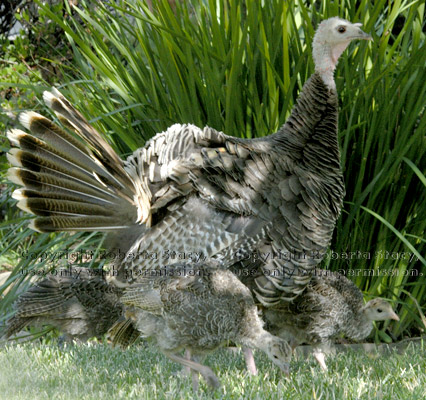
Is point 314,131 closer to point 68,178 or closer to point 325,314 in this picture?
point 325,314

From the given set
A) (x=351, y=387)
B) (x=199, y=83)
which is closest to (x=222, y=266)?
(x=351, y=387)

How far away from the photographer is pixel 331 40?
4254 millimetres

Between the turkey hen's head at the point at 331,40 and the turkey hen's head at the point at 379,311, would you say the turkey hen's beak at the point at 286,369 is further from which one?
the turkey hen's head at the point at 331,40

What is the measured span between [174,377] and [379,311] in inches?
58.8

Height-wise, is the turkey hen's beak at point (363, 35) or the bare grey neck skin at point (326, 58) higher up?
the turkey hen's beak at point (363, 35)

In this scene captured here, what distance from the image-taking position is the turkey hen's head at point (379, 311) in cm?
442

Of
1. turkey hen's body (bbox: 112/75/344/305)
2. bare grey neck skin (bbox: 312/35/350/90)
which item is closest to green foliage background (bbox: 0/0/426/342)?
bare grey neck skin (bbox: 312/35/350/90)

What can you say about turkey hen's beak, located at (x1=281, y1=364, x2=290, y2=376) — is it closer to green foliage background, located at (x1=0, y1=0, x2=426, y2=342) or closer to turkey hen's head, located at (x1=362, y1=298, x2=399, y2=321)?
turkey hen's head, located at (x1=362, y1=298, x2=399, y2=321)

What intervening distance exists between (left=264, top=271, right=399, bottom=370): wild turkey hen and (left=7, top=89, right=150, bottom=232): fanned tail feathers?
118 cm

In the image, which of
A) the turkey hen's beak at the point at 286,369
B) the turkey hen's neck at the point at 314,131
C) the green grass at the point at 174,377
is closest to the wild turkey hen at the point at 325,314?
the green grass at the point at 174,377

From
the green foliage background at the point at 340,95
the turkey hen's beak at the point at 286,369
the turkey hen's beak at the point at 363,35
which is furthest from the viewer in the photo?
the green foliage background at the point at 340,95

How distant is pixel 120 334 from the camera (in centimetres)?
439

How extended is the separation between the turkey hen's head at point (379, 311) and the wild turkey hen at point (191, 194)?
2.38 feet

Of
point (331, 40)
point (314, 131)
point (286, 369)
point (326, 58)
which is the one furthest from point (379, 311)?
point (331, 40)
